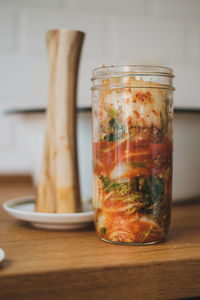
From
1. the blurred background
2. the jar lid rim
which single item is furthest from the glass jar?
the blurred background

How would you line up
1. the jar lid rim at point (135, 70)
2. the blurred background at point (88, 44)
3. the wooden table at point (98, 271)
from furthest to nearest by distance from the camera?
1. the blurred background at point (88, 44)
2. the jar lid rim at point (135, 70)
3. the wooden table at point (98, 271)

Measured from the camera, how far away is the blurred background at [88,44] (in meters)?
1.15

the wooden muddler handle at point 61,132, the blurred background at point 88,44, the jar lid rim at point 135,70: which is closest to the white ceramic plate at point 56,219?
the wooden muddler handle at point 61,132

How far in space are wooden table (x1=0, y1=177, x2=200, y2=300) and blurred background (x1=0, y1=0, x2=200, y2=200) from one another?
2.27ft

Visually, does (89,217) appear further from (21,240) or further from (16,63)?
(16,63)

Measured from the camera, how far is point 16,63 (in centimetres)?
116

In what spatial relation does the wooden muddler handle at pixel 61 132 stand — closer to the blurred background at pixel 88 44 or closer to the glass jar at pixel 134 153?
the glass jar at pixel 134 153

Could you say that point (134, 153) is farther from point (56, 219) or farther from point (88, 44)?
point (88, 44)

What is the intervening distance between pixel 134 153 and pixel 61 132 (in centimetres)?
16

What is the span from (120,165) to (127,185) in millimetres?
28

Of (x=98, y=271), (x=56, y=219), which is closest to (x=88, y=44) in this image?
(x=56, y=219)

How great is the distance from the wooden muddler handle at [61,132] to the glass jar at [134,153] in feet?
0.32

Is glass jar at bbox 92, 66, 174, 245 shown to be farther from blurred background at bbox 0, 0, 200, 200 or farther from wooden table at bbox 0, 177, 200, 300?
blurred background at bbox 0, 0, 200, 200

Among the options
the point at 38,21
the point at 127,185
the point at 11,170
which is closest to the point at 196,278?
the point at 127,185
